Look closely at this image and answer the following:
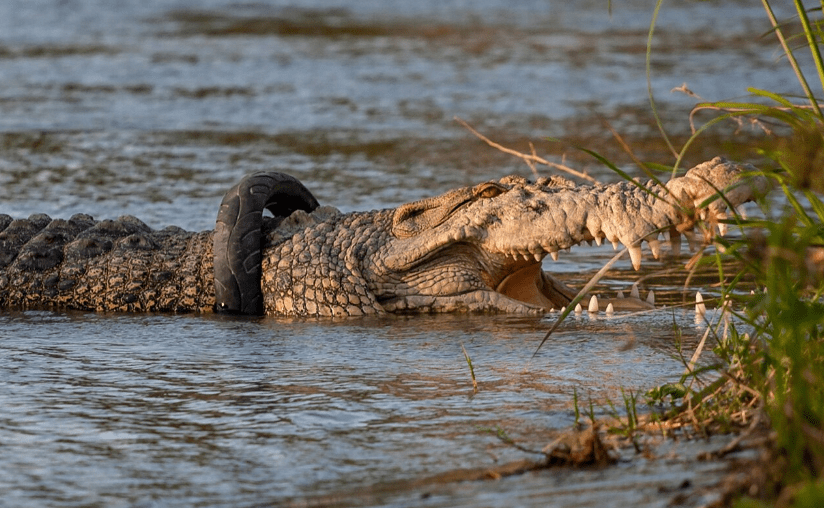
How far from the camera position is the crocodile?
5.16 m

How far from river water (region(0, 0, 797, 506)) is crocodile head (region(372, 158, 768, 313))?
0.19m

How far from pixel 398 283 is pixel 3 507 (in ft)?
9.19

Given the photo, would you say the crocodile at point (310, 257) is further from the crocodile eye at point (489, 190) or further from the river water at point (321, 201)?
the river water at point (321, 201)

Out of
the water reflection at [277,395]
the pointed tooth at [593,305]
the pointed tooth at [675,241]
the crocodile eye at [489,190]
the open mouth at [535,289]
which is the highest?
the crocodile eye at [489,190]

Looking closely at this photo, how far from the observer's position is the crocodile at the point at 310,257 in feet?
16.9

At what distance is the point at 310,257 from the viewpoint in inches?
217

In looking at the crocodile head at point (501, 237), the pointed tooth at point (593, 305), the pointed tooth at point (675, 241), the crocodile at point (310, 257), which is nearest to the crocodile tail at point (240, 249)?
the crocodile at point (310, 257)

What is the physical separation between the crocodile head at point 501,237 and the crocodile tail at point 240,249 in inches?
24.5

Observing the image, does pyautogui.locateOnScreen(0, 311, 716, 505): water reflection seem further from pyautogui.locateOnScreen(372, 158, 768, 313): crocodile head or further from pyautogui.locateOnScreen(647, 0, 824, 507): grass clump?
pyautogui.locateOnScreen(647, 0, 824, 507): grass clump

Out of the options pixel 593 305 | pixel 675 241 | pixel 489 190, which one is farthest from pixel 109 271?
pixel 675 241

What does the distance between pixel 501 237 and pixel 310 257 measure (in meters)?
1.00

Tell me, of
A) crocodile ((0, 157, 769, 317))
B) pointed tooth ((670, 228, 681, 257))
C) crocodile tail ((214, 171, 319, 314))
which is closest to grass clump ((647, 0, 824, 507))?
pointed tooth ((670, 228, 681, 257))

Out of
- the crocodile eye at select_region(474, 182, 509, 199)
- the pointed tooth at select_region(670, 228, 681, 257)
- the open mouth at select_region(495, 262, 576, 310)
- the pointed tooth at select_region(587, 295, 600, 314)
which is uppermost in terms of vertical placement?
the crocodile eye at select_region(474, 182, 509, 199)

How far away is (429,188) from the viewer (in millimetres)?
8422
